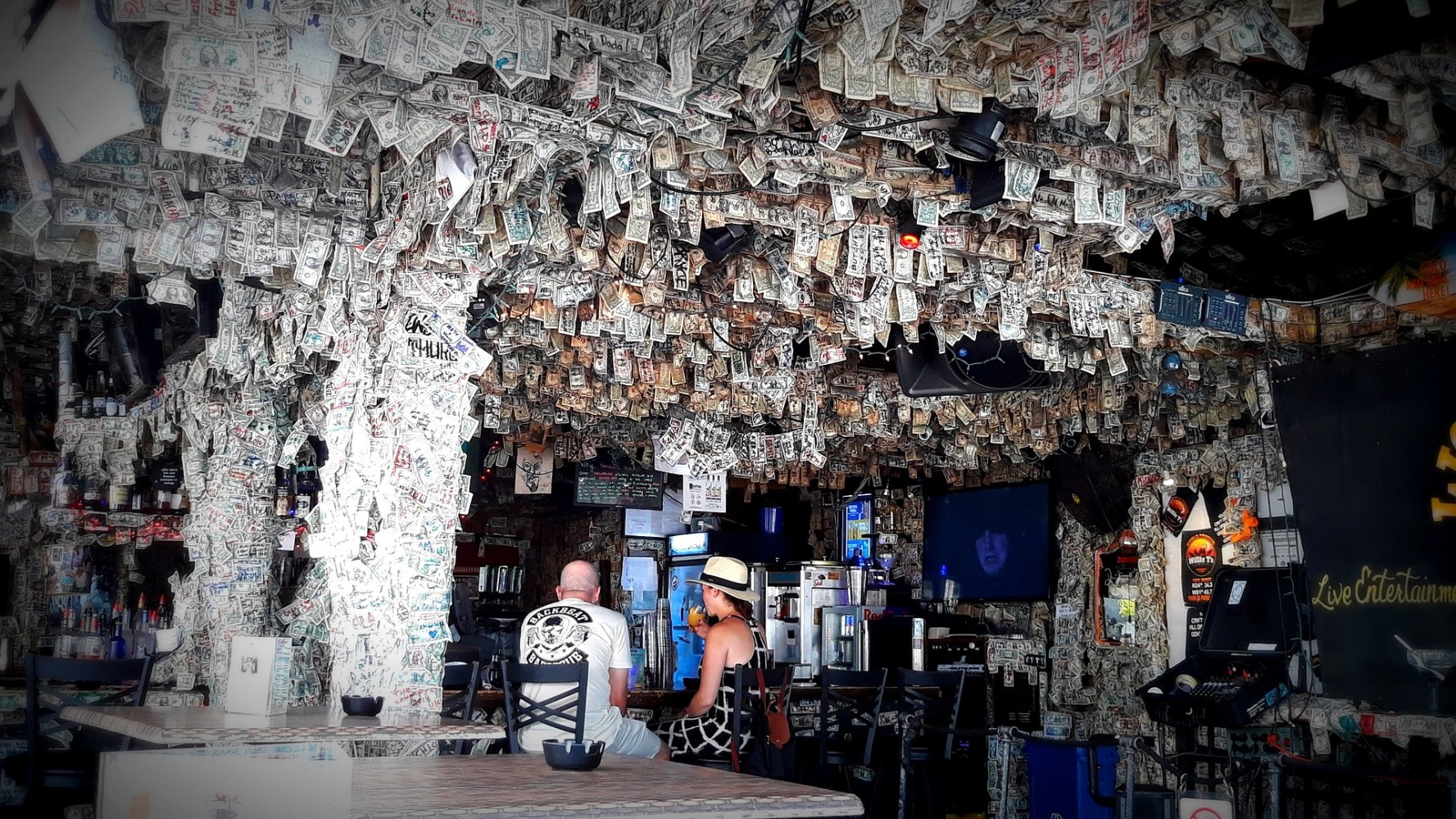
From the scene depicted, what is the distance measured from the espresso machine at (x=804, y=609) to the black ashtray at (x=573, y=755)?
7.20 metres

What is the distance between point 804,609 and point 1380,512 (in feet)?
19.7

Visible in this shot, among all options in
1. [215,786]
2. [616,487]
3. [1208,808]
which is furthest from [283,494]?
[215,786]

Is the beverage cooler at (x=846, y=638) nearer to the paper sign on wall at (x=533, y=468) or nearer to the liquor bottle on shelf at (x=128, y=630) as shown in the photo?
the paper sign on wall at (x=533, y=468)

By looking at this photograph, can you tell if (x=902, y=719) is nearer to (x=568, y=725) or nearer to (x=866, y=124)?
(x=568, y=725)

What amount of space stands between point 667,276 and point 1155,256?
2.50 meters

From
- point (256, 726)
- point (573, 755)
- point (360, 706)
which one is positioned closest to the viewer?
point (573, 755)

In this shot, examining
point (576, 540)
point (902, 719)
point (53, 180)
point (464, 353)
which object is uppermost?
point (53, 180)

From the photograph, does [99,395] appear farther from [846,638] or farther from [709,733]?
[846,638]

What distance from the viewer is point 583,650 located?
14.6 feet

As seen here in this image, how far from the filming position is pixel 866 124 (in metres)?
3.73

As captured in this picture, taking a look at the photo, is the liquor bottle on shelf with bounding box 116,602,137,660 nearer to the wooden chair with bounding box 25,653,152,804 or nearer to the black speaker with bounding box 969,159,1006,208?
the wooden chair with bounding box 25,653,152,804

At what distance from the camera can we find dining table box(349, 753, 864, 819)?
2.19 m

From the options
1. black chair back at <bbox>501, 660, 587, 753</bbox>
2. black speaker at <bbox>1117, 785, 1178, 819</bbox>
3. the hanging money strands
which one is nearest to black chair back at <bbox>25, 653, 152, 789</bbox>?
the hanging money strands

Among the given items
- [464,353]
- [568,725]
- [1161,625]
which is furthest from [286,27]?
[1161,625]
